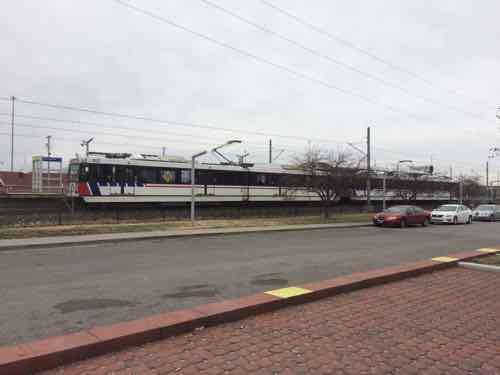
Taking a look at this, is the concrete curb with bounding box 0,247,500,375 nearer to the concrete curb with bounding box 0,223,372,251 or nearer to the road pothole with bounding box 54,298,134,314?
the road pothole with bounding box 54,298,134,314

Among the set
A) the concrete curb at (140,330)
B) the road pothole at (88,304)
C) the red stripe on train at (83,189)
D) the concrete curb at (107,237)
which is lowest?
the concrete curb at (107,237)

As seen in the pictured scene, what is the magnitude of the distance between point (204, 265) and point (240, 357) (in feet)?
19.6

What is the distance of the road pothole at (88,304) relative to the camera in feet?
19.5

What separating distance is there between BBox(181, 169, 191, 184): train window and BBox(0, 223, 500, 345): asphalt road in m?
13.1

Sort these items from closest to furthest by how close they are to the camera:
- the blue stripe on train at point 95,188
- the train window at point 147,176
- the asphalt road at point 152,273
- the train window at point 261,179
→ the asphalt road at point 152,273 → the blue stripe on train at point 95,188 → the train window at point 147,176 → the train window at point 261,179

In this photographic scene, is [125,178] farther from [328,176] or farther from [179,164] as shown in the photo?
[328,176]

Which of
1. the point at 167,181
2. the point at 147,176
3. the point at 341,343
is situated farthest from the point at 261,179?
the point at 341,343

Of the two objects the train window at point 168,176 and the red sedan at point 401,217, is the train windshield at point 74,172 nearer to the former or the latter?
the train window at point 168,176

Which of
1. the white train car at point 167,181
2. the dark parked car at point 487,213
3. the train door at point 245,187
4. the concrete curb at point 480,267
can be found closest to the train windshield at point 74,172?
the white train car at point 167,181

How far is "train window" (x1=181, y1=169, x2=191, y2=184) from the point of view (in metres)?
28.5

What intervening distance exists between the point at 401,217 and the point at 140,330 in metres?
22.3

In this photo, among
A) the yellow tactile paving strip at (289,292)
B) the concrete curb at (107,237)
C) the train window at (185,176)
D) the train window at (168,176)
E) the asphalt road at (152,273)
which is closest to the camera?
the asphalt road at (152,273)

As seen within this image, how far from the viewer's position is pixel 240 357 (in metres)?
4.12

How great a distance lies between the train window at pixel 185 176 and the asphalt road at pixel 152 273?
13.1 metres
